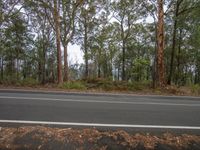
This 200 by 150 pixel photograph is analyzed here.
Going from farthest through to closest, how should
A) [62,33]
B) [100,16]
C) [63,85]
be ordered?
1. [100,16]
2. [62,33]
3. [63,85]

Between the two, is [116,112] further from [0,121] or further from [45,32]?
[45,32]

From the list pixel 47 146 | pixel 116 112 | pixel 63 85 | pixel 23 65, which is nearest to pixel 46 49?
pixel 23 65

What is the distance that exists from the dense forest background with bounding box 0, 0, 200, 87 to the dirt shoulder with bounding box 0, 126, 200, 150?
Result: 13.3 metres

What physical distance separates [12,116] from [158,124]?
3.78 meters

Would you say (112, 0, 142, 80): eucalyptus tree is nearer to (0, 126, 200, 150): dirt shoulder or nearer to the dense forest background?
the dense forest background

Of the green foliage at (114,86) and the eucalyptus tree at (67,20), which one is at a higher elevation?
the eucalyptus tree at (67,20)

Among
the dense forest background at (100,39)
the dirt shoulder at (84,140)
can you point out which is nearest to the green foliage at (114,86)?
the dense forest background at (100,39)

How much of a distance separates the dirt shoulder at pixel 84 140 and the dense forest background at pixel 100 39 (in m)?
13.3

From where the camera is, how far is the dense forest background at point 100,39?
21.0 metres

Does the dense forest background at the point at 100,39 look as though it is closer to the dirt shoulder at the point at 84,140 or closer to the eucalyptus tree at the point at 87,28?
the eucalyptus tree at the point at 87,28

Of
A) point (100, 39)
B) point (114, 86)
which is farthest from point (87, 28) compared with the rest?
point (114, 86)

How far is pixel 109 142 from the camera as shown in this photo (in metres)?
4.69

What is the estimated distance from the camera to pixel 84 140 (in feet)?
15.4

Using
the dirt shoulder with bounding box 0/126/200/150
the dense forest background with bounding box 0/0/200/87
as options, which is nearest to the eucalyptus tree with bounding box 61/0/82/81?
the dense forest background with bounding box 0/0/200/87
